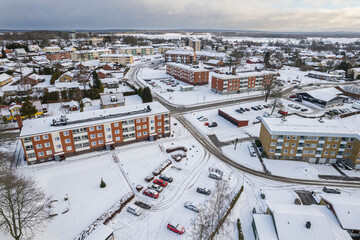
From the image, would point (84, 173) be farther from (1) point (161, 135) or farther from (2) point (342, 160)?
(2) point (342, 160)

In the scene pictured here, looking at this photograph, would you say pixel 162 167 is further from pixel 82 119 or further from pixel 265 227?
pixel 82 119

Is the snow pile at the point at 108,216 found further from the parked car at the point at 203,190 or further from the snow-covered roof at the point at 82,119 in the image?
the snow-covered roof at the point at 82,119

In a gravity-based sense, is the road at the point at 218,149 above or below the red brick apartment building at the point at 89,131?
below

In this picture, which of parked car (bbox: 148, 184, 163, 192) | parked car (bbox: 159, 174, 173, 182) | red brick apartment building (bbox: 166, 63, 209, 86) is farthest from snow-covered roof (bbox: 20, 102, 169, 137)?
red brick apartment building (bbox: 166, 63, 209, 86)

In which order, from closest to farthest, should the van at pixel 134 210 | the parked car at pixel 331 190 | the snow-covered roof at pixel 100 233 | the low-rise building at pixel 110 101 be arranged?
1. the snow-covered roof at pixel 100 233
2. the van at pixel 134 210
3. the parked car at pixel 331 190
4. the low-rise building at pixel 110 101

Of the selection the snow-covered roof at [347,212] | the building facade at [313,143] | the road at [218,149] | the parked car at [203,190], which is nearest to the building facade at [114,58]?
the road at [218,149]

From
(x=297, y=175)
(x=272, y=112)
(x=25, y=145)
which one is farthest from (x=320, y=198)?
(x=25, y=145)
